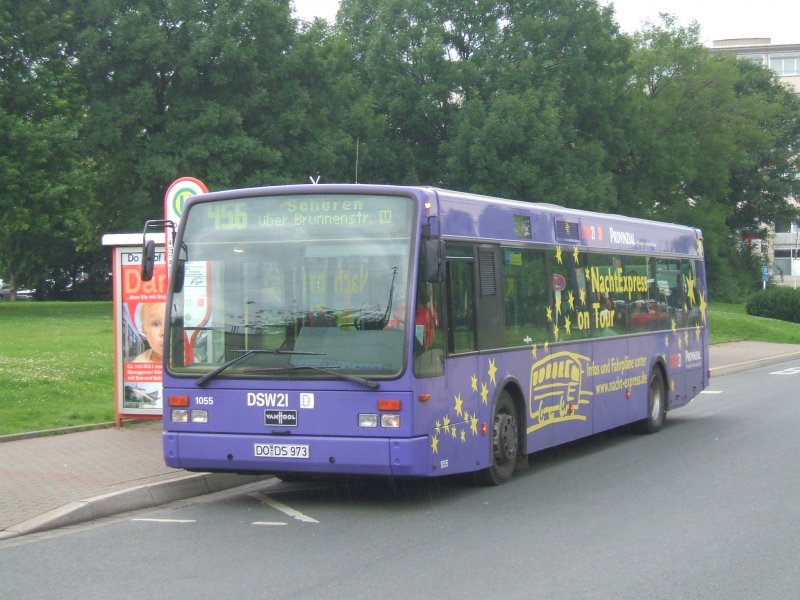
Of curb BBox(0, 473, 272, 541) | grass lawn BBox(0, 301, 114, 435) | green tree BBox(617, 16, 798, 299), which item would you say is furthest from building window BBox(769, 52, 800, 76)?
curb BBox(0, 473, 272, 541)

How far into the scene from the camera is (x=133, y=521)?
938 centimetres

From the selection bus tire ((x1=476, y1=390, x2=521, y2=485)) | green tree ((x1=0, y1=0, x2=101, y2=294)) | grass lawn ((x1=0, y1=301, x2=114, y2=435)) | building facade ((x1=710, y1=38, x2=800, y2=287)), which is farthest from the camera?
building facade ((x1=710, y1=38, x2=800, y2=287))

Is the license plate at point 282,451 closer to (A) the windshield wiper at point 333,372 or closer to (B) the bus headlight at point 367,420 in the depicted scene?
(B) the bus headlight at point 367,420

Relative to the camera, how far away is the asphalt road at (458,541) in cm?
691

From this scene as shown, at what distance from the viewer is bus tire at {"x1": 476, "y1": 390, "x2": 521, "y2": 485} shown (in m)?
10.9

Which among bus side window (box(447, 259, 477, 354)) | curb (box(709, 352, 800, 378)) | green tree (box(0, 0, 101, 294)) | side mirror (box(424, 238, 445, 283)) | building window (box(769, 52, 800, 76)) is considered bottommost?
curb (box(709, 352, 800, 378))

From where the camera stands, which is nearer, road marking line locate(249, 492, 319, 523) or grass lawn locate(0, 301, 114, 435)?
road marking line locate(249, 492, 319, 523)

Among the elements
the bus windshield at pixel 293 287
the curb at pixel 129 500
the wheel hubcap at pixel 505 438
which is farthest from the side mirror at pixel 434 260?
the curb at pixel 129 500

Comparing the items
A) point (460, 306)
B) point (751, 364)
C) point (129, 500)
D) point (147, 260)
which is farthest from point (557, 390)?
point (751, 364)

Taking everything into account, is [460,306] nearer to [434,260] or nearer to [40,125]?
[434,260]

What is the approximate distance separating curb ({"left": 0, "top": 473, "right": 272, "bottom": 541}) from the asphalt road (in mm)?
129

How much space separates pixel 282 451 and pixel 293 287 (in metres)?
1.38

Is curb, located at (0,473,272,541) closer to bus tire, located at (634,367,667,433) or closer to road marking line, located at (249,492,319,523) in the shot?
road marking line, located at (249,492,319,523)

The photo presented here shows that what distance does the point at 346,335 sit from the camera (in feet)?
31.2
